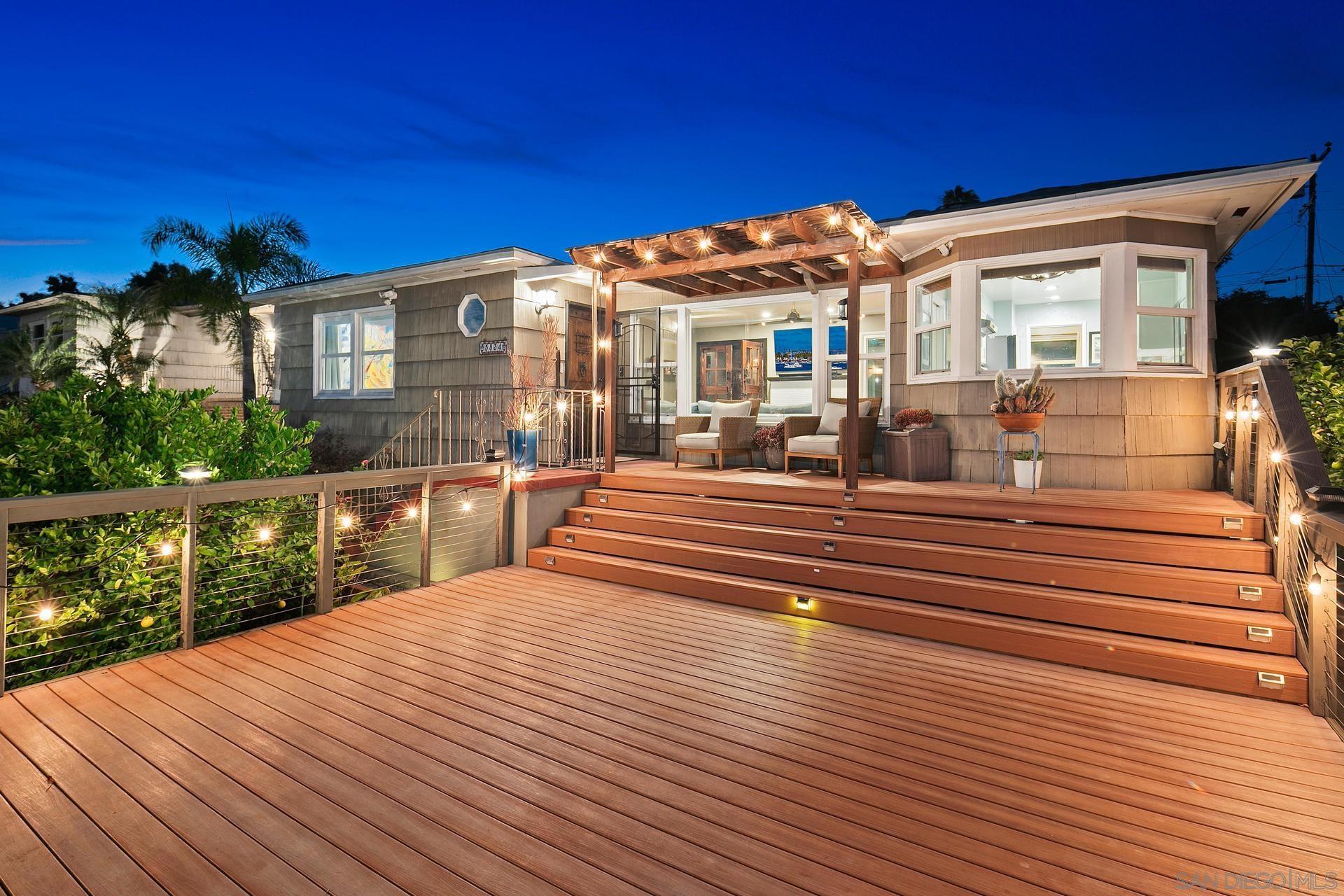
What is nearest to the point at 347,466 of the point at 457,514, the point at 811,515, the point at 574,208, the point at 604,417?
the point at 457,514

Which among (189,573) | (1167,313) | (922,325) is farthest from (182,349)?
(1167,313)

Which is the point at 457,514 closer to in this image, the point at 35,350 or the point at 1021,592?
the point at 1021,592

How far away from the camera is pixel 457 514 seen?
5977 mm

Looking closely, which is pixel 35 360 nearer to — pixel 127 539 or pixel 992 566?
pixel 127 539

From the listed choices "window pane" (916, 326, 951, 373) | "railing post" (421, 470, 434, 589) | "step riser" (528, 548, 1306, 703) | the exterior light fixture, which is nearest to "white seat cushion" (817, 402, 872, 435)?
→ "window pane" (916, 326, 951, 373)

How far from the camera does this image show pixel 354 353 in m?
10.0

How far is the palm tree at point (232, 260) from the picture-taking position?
11.4m

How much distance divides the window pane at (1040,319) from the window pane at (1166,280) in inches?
32.1

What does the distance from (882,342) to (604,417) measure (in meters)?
3.91

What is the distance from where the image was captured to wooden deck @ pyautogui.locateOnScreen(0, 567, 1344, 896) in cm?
175

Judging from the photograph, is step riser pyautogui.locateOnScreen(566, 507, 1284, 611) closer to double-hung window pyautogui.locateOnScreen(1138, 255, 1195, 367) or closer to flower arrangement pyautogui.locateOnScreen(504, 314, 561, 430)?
flower arrangement pyautogui.locateOnScreen(504, 314, 561, 430)

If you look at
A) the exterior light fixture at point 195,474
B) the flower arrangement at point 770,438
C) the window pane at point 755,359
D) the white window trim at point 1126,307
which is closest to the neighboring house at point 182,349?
the window pane at point 755,359

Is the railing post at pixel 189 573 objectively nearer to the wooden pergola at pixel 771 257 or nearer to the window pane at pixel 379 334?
the wooden pergola at pixel 771 257

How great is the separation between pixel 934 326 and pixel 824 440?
5.55ft
